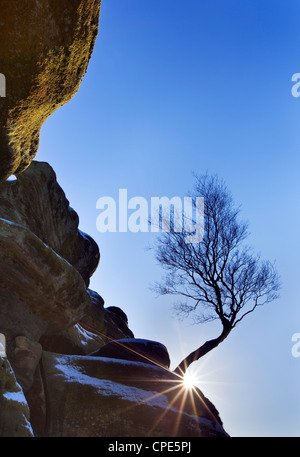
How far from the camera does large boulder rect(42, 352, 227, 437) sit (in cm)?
582

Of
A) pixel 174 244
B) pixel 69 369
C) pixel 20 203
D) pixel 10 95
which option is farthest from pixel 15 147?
pixel 174 244

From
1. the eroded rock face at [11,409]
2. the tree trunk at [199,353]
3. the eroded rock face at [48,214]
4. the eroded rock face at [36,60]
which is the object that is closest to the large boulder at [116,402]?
the eroded rock face at [11,409]

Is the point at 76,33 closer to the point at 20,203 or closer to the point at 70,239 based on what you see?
the point at 20,203

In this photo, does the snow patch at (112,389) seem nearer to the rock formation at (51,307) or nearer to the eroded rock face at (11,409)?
the rock formation at (51,307)

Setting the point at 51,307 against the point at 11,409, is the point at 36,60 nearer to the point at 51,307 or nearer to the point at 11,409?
the point at 11,409

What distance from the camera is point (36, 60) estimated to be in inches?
139

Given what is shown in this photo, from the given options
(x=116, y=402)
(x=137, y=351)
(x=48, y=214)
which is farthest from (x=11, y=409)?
(x=48, y=214)

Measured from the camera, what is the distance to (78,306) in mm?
8180

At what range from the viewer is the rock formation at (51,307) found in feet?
11.8

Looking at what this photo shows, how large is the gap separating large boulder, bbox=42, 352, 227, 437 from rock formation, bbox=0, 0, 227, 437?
0.02 meters

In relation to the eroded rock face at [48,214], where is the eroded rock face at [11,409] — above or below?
below

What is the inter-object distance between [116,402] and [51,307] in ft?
8.83

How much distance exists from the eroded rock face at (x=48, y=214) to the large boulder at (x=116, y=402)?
4.25m
